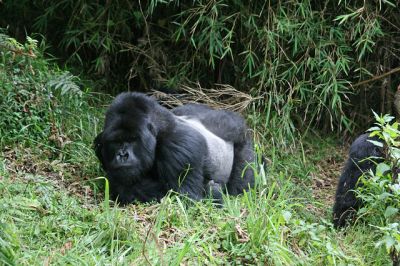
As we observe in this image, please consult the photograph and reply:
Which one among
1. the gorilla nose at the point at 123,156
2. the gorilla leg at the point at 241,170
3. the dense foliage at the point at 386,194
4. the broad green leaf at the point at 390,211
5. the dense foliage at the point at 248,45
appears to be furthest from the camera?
the dense foliage at the point at 248,45

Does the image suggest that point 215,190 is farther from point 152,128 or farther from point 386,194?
point 386,194

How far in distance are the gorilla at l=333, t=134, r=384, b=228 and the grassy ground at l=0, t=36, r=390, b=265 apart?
0.81 ft

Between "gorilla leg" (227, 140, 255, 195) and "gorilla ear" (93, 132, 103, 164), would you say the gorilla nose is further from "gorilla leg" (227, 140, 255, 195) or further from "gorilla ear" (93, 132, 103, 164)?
"gorilla leg" (227, 140, 255, 195)

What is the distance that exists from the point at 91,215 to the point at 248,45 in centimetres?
297

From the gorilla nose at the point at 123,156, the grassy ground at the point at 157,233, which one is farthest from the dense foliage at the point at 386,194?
the gorilla nose at the point at 123,156

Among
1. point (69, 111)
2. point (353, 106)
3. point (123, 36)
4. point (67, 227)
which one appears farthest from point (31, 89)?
point (353, 106)

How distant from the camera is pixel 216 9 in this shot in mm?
6082

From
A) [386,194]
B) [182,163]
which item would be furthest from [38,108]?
[386,194]

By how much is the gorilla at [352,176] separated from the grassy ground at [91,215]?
0.25 metres

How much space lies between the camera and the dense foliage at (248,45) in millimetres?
6246

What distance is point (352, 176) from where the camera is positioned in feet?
16.4

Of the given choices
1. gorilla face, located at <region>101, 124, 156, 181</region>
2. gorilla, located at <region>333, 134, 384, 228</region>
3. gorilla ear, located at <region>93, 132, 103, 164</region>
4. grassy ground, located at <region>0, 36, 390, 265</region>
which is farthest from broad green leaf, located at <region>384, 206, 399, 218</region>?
gorilla ear, located at <region>93, 132, 103, 164</region>

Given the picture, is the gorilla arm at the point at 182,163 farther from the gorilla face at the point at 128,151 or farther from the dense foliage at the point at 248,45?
the dense foliage at the point at 248,45

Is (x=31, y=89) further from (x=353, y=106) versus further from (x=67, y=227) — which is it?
(x=353, y=106)
